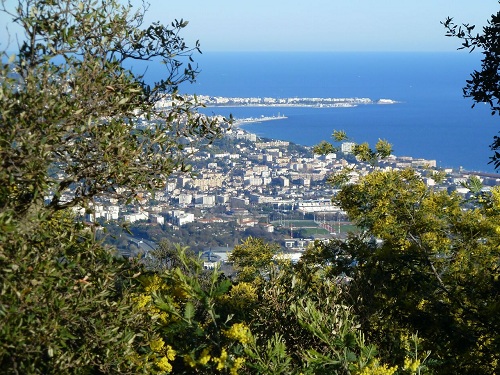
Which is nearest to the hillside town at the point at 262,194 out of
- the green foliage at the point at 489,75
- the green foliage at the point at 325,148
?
the green foliage at the point at 325,148

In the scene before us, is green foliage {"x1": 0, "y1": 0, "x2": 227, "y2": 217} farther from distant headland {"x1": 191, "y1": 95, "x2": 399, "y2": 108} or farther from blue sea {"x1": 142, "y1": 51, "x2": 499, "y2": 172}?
distant headland {"x1": 191, "y1": 95, "x2": 399, "y2": 108}

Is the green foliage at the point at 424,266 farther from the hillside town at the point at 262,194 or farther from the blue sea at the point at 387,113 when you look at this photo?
the hillside town at the point at 262,194

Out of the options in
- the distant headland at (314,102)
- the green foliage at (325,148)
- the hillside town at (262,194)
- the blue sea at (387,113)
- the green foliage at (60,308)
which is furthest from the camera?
the distant headland at (314,102)

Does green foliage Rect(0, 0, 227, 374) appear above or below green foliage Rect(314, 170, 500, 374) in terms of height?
above

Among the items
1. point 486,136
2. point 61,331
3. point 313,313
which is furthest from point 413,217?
point 486,136

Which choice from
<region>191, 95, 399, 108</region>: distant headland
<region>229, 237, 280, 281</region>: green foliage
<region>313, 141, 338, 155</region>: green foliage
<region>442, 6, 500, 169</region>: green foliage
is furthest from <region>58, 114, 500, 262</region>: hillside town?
<region>191, 95, 399, 108</region>: distant headland

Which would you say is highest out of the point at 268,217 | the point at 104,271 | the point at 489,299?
the point at 104,271

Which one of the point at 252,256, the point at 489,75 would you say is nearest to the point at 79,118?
the point at 489,75

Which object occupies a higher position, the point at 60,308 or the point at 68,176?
the point at 68,176

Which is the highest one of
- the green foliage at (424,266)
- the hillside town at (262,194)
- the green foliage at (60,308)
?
the green foliage at (60,308)

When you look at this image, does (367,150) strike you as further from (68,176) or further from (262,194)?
(262,194)

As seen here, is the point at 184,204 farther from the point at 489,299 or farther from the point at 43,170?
the point at 43,170
